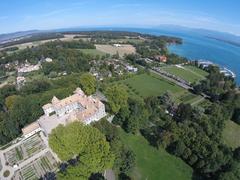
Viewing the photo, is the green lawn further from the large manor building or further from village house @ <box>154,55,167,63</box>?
village house @ <box>154,55,167,63</box>

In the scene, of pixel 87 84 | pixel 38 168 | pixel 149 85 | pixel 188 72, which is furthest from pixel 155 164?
pixel 188 72

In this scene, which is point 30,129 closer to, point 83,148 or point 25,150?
point 25,150

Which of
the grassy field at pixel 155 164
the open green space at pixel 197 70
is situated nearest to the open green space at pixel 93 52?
the open green space at pixel 197 70

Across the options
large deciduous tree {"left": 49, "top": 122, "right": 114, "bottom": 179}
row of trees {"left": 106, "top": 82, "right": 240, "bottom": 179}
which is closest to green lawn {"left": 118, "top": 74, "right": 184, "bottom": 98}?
row of trees {"left": 106, "top": 82, "right": 240, "bottom": 179}

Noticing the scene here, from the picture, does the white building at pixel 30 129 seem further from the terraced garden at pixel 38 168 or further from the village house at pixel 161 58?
the village house at pixel 161 58

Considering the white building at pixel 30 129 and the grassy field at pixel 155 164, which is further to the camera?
the white building at pixel 30 129

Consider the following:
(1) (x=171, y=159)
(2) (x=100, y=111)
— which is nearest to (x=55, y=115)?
(2) (x=100, y=111)

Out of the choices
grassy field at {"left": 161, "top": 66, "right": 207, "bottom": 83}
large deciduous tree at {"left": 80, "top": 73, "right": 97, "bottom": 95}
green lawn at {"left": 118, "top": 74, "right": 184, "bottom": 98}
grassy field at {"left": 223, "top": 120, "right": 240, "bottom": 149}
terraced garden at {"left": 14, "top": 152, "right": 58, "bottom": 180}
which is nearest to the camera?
terraced garden at {"left": 14, "top": 152, "right": 58, "bottom": 180}
